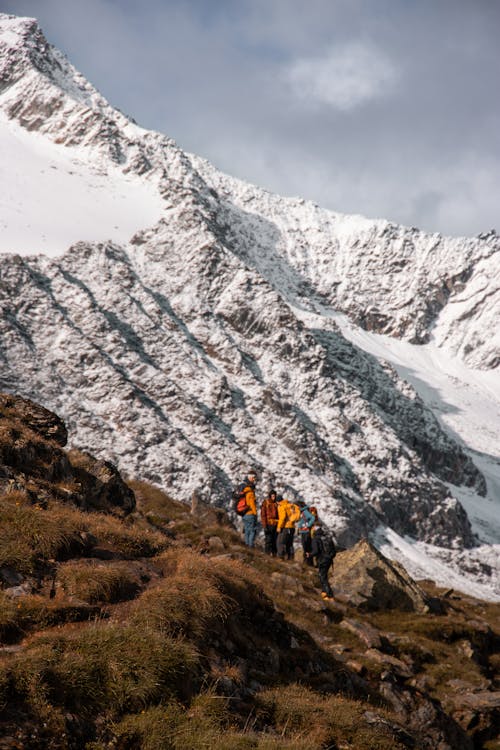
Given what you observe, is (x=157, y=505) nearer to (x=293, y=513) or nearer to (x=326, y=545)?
(x=293, y=513)

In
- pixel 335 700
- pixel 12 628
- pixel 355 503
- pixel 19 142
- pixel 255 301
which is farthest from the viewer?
pixel 19 142

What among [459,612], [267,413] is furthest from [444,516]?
[459,612]

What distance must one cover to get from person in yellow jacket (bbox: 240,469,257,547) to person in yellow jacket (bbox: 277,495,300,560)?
56.2 inches

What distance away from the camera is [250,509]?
2481 centimetres

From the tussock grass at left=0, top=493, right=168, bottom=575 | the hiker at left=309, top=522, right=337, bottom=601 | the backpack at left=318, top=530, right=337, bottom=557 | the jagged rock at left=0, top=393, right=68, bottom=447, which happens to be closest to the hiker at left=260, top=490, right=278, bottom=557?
the hiker at left=309, top=522, right=337, bottom=601

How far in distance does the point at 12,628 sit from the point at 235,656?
4.02 meters

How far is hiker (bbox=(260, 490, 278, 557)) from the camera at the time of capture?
26234mm

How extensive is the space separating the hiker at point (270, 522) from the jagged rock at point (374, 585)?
2.95 meters

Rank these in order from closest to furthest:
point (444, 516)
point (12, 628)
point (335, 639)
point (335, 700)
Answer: point (12, 628) < point (335, 700) < point (335, 639) < point (444, 516)

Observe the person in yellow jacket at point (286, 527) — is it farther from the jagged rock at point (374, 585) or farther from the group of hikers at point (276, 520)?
the jagged rock at point (374, 585)

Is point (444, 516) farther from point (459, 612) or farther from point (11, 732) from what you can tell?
point (11, 732)

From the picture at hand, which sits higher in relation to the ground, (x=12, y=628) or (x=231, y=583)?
(x=231, y=583)

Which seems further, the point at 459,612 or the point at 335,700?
the point at 459,612

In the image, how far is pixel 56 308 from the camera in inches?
4422
